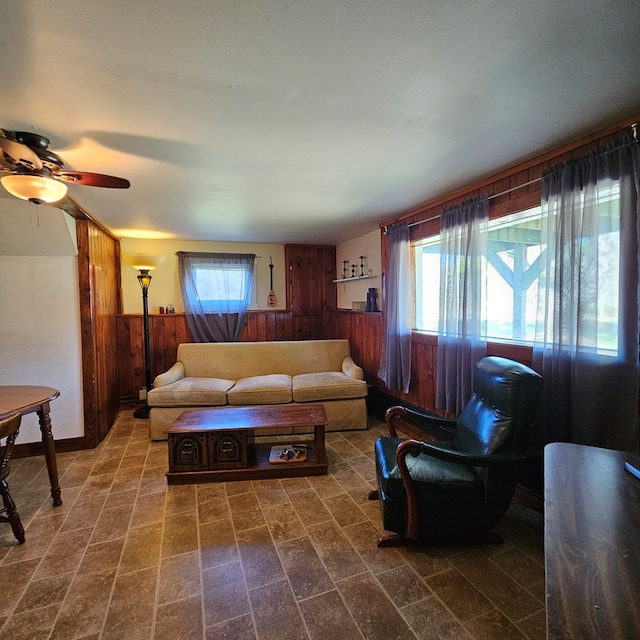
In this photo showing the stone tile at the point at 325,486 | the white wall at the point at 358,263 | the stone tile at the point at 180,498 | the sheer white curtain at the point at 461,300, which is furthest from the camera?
the white wall at the point at 358,263

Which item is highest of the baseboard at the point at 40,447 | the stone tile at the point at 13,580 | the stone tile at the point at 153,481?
the baseboard at the point at 40,447

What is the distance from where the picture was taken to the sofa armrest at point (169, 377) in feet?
11.9

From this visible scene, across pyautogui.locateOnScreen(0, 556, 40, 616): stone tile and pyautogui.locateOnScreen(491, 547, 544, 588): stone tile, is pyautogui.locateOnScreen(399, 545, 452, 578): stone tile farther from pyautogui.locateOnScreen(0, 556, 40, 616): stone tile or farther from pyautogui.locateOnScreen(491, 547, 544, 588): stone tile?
pyautogui.locateOnScreen(0, 556, 40, 616): stone tile

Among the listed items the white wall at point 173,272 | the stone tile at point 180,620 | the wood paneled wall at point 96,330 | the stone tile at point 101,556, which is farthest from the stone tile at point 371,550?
the white wall at point 173,272

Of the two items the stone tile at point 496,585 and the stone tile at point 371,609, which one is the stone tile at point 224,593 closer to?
the stone tile at point 371,609

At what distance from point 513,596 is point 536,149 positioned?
8.07 ft

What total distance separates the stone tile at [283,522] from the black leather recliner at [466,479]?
0.53 m

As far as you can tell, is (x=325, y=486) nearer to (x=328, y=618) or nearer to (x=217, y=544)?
(x=217, y=544)

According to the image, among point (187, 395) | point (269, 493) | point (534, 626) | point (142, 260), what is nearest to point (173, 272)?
point (142, 260)

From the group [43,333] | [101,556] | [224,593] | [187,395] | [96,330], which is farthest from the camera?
[187,395]

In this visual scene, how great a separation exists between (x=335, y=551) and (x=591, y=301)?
6.62ft

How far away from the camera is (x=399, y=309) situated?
3496 mm

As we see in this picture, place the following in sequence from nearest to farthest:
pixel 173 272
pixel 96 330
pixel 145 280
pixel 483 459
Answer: pixel 483 459 < pixel 96 330 < pixel 145 280 < pixel 173 272

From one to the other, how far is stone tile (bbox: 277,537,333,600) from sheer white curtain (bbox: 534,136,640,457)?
159 centimetres
